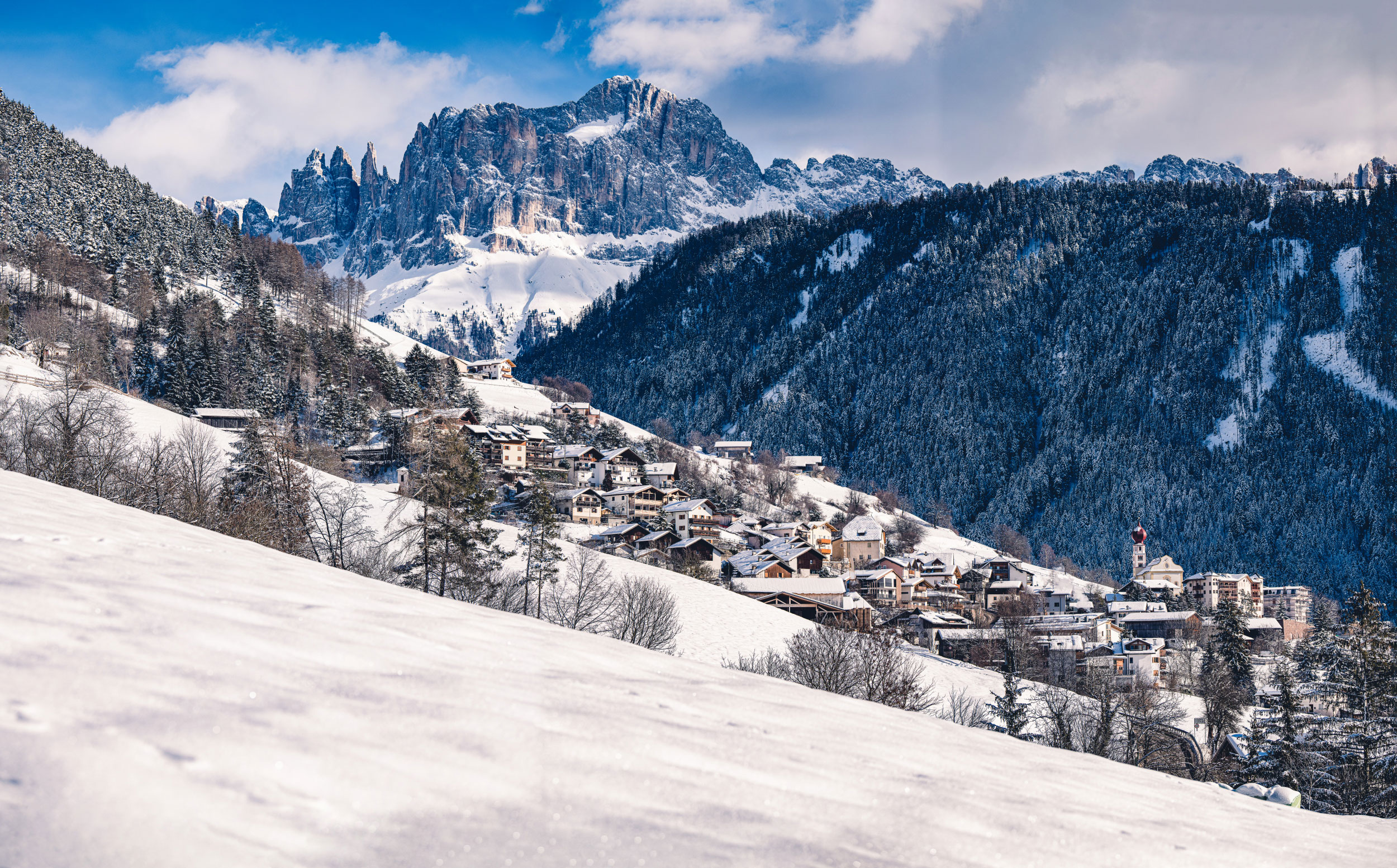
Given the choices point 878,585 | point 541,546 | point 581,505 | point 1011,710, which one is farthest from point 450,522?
point 878,585

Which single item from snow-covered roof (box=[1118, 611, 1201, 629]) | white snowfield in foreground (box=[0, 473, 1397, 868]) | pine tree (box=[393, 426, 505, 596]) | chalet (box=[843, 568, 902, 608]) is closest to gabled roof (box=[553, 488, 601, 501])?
chalet (box=[843, 568, 902, 608])

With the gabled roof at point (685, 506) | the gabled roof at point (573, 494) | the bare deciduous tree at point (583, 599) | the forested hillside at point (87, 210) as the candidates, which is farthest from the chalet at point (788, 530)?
the forested hillside at point (87, 210)

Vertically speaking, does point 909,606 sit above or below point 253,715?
below

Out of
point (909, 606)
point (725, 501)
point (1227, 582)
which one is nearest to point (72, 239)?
point (725, 501)

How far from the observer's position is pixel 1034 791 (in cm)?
512

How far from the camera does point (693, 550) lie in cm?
7350

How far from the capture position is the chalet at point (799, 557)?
73312 millimetres

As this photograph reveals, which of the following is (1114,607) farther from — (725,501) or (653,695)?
(653,695)

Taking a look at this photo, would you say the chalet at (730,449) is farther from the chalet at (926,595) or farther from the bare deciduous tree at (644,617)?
the bare deciduous tree at (644,617)

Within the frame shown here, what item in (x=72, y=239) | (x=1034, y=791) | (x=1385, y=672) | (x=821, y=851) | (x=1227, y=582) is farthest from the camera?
(x=1227, y=582)

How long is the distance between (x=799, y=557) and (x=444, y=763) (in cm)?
7229

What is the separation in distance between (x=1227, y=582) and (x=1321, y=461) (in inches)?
1932

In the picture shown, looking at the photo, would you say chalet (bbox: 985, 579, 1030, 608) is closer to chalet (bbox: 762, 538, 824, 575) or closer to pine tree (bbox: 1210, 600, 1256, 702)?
chalet (bbox: 762, 538, 824, 575)

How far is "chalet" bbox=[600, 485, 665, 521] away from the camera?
9031 cm
